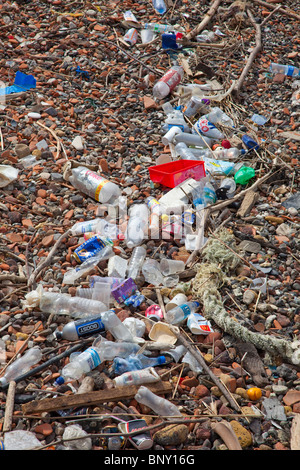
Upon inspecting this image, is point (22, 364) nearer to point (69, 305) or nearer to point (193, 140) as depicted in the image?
point (69, 305)

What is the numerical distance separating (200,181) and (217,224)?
507 millimetres

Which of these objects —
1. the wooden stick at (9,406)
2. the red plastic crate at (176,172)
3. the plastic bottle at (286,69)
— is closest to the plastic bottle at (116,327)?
the wooden stick at (9,406)

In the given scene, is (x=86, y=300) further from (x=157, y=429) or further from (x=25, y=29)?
(x=25, y=29)

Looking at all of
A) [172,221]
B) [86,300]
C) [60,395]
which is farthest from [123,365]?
[172,221]

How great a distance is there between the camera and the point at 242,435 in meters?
2.15

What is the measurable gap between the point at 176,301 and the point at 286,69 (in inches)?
144

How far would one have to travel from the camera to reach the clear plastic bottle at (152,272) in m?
3.06

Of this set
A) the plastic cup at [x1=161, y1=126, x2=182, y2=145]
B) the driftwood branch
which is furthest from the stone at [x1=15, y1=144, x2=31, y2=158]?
the plastic cup at [x1=161, y1=126, x2=182, y2=145]

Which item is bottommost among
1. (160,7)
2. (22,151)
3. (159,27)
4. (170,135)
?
(22,151)

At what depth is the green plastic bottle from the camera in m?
3.82

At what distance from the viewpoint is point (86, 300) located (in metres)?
2.82

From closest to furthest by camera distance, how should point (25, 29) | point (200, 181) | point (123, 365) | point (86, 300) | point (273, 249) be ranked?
point (123, 365) < point (86, 300) < point (273, 249) < point (200, 181) < point (25, 29)

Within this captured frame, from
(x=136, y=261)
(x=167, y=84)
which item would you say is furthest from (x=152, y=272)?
(x=167, y=84)

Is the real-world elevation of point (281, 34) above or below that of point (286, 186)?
above
